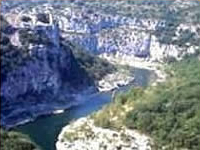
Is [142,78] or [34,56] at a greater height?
[34,56]

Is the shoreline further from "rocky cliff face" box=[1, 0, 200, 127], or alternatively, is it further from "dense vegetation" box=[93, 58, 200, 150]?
"dense vegetation" box=[93, 58, 200, 150]

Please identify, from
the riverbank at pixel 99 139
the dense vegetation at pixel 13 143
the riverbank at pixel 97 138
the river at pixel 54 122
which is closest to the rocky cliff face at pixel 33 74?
the river at pixel 54 122

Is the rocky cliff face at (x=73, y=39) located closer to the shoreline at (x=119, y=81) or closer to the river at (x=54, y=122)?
the shoreline at (x=119, y=81)

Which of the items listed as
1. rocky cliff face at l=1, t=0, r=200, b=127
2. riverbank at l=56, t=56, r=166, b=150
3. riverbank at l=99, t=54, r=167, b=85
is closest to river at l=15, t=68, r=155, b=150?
riverbank at l=56, t=56, r=166, b=150

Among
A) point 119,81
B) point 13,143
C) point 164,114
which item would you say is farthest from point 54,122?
point 13,143

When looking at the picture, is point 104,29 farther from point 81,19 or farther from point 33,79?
point 33,79

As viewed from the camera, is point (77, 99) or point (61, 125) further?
point (77, 99)

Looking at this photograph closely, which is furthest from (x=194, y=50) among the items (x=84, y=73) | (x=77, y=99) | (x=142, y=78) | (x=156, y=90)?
(x=156, y=90)
